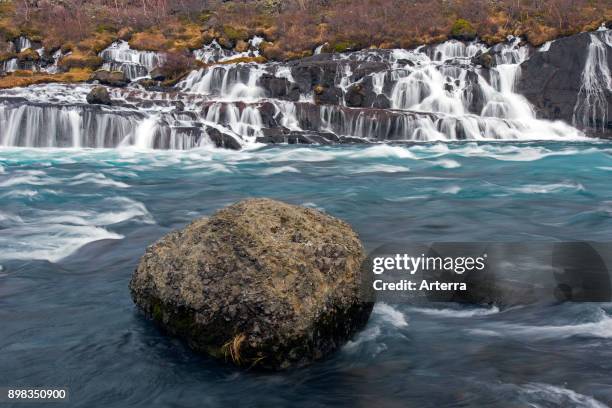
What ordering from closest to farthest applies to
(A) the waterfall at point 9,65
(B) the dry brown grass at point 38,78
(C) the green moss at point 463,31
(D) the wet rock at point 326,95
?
(D) the wet rock at point 326,95, (B) the dry brown grass at point 38,78, (C) the green moss at point 463,31, (A) the waterfall at point 9,65

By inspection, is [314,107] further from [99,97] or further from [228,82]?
[99,97]

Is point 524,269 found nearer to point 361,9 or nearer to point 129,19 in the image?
point 361,9

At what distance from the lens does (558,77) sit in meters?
31.1

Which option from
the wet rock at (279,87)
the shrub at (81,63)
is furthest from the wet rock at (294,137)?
the shrub at (81,63)

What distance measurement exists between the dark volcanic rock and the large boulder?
2863 cm

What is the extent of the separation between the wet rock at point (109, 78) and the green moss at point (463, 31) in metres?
24.2

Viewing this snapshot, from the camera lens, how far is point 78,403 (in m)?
4.52

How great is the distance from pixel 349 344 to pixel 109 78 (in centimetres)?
3557

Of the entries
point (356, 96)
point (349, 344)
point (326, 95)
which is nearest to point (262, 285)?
point (349, 344)

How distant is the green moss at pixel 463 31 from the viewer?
40.9 meters

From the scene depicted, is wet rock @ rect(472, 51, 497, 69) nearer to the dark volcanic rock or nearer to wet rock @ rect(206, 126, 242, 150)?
the dark volcanic rock

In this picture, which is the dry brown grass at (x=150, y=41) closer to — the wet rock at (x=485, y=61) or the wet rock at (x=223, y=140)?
the wet rock at (x=223, y=140)

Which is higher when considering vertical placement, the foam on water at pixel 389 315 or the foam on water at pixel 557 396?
the foam on water at pixel 389 315

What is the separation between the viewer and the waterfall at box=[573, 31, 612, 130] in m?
29.6
